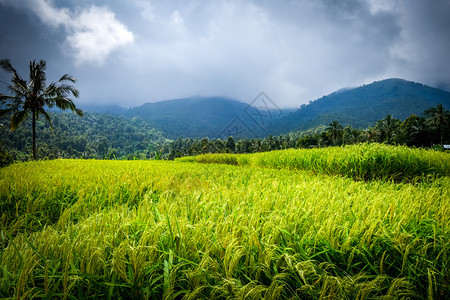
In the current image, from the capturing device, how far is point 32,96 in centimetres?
1373

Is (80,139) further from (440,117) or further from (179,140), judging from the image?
(440,117)

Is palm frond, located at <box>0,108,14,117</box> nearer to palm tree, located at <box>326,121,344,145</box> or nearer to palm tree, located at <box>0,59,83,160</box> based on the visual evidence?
palm tree, located at <box>0,59,83,160</box>

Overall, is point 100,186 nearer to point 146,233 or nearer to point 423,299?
point 146,233

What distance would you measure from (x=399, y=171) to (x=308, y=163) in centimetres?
183

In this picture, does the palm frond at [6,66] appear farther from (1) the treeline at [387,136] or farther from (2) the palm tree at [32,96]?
(1) the treeline at [387,136]

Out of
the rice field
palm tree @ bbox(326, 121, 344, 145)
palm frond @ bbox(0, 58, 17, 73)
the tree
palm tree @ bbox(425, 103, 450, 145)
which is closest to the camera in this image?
the rice field

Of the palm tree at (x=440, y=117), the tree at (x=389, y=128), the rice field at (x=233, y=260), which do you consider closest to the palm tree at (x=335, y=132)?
the tree at (x=389, y=128)

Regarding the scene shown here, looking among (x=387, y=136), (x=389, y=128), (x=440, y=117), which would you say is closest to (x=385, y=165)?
(x=440, y=117)

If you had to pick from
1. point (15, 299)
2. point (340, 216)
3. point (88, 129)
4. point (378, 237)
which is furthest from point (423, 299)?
point (88, 129)

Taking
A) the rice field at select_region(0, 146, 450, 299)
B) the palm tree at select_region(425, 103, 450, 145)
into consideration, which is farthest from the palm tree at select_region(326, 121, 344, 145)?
the rice field at select_region(0, 146, 450, 299)

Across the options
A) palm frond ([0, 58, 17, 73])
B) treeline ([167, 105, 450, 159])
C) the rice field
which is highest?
palm frond ([0, 58, 17, 73])

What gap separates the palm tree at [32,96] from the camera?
13141mm

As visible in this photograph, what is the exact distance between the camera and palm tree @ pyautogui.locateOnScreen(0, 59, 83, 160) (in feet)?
43.1

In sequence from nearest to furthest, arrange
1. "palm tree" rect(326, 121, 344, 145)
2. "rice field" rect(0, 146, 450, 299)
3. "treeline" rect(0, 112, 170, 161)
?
1. "rice field" rect(0, 146, 450, 299)
2. "palm tree" rect(326, 121, 344, 145)
3. "treeline" rect(0, 112, 170, 161)
